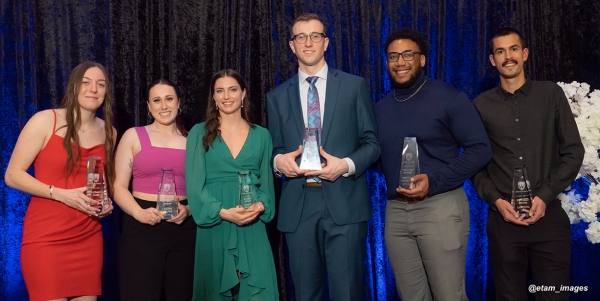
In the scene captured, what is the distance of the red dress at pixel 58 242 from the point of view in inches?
105

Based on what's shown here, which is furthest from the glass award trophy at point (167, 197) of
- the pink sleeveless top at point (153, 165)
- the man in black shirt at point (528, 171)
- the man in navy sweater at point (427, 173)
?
the man in black shirt at point (528, 171)

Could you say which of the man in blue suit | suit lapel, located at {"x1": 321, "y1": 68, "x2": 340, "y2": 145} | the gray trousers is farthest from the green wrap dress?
the gray trousers

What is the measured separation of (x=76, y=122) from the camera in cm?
283

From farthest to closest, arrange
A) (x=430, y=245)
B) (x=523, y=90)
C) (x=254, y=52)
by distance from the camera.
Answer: (x=254, y=52)
(x=523, y=90)
(x=430, y=245)

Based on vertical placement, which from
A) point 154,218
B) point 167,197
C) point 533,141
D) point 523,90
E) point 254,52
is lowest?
point 154,218

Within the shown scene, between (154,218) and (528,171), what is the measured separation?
6.62 ft

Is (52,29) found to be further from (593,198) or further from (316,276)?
(593,198)

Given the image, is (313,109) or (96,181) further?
(313,109)

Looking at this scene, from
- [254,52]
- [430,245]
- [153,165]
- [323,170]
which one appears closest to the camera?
[323,170]

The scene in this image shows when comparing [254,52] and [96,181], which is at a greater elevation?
[254,52]

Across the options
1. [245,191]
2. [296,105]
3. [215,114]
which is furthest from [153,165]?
[296,105]

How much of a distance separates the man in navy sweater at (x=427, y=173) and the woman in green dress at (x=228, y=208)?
0.68 metres

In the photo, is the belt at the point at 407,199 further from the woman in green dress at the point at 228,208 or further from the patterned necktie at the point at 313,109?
the woman in green dress at the point at 228,208

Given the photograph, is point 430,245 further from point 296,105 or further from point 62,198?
point 62,198
